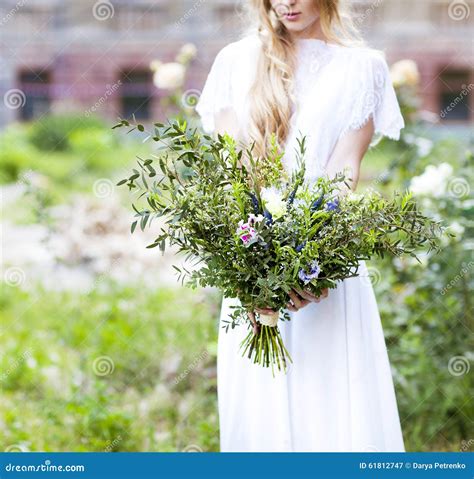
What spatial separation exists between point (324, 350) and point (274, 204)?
1.67 ft

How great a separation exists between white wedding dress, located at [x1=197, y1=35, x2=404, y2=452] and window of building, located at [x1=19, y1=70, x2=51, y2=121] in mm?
9160

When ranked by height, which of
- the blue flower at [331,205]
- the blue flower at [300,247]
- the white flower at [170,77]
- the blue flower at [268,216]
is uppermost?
the white flower at [170,77]

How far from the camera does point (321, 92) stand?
80.5 inches

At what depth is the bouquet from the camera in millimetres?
1674

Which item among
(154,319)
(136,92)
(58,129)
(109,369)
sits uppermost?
(136,92)

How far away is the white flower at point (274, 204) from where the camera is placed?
5.51ft

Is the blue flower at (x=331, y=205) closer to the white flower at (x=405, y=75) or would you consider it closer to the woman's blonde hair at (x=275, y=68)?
the woman's blonde hair at (x=275, y=68)

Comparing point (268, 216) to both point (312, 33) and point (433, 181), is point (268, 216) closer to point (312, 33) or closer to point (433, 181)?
point (312, 33)

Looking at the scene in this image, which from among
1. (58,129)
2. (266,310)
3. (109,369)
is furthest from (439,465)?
(58,129)

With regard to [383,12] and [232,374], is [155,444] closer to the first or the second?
[232,374]

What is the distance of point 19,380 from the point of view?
3.47 m

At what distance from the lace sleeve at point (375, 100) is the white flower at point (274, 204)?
17.4 inches

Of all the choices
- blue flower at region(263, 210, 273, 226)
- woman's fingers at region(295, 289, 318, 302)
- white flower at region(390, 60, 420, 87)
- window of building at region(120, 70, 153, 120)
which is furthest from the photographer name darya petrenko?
window of building at region(120, 70, 153, 120)

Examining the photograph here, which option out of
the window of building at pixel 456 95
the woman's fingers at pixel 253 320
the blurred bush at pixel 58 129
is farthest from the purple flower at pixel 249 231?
the window of building at pixel 456 95
